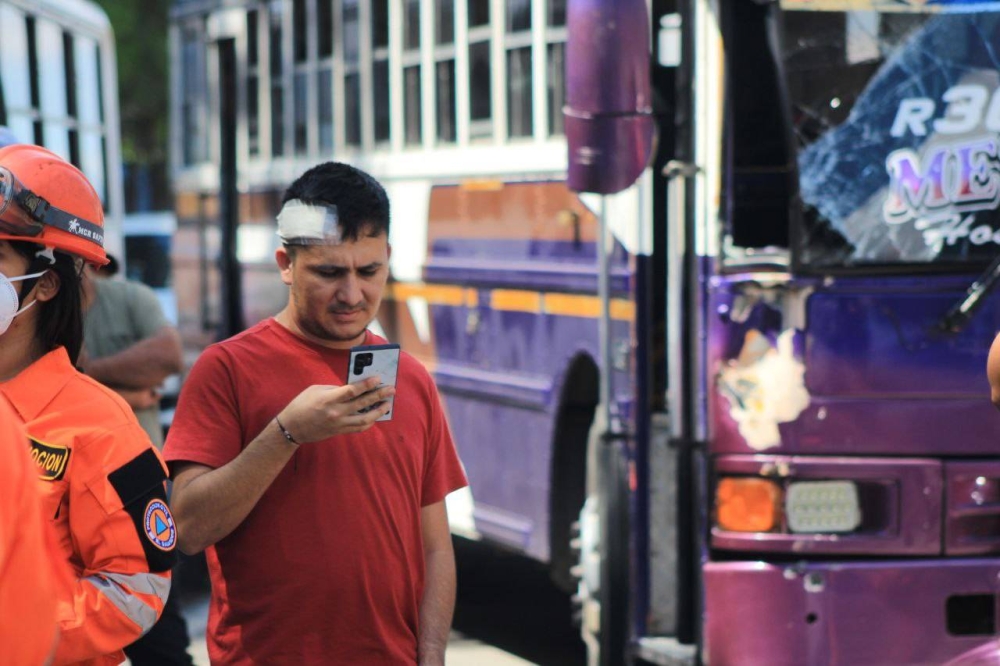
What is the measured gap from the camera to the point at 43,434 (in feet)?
9.49

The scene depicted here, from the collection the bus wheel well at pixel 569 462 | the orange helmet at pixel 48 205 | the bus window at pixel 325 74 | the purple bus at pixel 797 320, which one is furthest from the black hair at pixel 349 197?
the bus window at pixel 325 74

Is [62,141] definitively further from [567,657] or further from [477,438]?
[567,657]

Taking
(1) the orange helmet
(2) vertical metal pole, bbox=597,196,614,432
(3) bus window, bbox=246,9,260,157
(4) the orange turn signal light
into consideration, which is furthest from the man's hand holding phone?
(3) bus window, bbox=246,9,260,157

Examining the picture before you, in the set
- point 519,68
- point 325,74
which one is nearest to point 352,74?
point 325,74

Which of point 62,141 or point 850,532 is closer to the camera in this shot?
point 850,532

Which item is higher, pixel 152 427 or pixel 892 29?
pixel 892 29

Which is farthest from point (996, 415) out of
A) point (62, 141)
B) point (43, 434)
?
point (62, 141)

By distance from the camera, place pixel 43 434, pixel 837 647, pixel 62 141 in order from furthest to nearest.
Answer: pixel 62 141, pixel 837 647, pixel 43 434

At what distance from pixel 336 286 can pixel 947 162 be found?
2918 mm

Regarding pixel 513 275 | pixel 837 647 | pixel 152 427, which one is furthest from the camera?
pixel 513 275

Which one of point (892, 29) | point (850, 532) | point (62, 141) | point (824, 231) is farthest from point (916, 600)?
point (62, 141)

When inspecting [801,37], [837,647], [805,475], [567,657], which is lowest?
[567,657]

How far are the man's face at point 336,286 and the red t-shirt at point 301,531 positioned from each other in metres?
0.06

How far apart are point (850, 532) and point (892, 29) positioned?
152 cm
